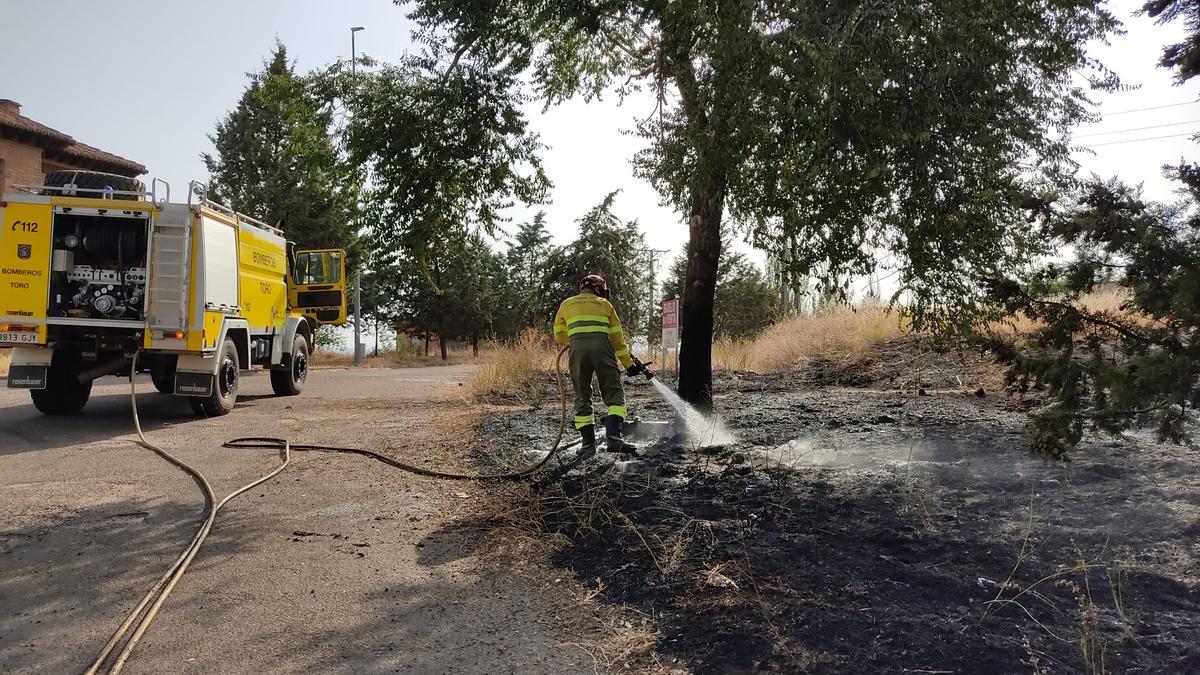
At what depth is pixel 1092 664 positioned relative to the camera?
271cm

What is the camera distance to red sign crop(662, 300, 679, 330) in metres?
12.2

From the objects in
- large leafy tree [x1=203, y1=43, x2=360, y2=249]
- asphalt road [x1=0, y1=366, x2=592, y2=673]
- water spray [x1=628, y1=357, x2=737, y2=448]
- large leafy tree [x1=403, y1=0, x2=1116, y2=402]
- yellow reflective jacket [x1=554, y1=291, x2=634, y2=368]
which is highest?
large leafy tree [x1=203, y1=43, x2=360, y2=249]

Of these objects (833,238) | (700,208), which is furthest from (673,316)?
(833,238)

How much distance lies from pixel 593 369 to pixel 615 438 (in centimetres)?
82

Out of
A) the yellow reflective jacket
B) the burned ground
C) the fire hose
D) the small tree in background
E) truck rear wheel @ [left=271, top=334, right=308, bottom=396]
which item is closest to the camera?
the burned ground

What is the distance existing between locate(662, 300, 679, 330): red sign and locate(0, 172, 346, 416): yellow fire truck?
6.62 meters

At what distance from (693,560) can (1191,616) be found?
225cm

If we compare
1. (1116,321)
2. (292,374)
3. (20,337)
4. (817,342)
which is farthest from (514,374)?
(1116,321)

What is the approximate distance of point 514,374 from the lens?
1505 cm

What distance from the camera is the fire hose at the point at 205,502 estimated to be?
3367 millimetres

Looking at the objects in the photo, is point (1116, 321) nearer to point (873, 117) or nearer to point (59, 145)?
point (873, 117)

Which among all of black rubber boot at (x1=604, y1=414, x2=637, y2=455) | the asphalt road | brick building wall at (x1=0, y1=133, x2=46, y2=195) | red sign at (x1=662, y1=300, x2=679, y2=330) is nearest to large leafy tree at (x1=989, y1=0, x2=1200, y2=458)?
the asphalt road

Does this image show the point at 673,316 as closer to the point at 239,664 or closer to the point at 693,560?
the point at 693,560

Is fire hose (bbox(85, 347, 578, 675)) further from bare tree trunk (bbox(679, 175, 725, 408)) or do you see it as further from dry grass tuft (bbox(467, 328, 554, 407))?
dry grass tuft (bbox(467, 328, 554, 407))
